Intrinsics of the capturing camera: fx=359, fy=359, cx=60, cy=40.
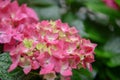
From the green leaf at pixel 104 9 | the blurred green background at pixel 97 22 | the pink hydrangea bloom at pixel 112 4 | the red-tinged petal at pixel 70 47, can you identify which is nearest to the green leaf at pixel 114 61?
the blurred green background at pixel 97 22

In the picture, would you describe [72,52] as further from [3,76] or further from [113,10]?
[113,10]

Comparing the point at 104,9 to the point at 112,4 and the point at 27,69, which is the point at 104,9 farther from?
the point at 27,69

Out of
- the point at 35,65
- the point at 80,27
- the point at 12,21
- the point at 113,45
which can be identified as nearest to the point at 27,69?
the point at 35,65

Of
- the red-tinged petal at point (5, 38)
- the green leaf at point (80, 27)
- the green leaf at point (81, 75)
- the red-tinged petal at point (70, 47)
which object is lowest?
the green leaf at point (80, 27)

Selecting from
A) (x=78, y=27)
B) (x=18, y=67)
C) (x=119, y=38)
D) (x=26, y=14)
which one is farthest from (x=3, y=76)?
(x=119, y=38)

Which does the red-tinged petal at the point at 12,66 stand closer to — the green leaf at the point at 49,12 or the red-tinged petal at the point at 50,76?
the red-tinged petal at the point at 50,76

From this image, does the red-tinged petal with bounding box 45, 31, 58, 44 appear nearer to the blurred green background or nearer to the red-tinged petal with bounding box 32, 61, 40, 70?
the red-tinged petal with bounding box 32, 61, 40, 70
